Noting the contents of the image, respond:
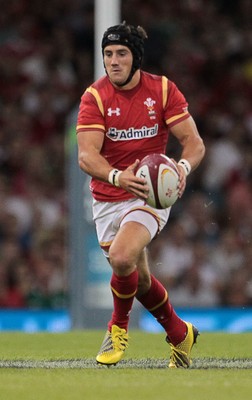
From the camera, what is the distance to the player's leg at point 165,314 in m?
7.64

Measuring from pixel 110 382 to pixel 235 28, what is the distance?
11995mm

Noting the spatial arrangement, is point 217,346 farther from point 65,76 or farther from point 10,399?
point 65,76

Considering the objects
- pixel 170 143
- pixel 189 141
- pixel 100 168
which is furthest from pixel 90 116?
pixel 170 143

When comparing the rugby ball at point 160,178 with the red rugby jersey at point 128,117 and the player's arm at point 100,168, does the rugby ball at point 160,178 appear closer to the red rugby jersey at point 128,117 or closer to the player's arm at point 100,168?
the player's arm at point 100,168

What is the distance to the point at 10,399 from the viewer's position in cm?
570

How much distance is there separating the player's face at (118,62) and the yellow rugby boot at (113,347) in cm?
155

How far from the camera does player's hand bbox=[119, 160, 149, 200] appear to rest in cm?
720

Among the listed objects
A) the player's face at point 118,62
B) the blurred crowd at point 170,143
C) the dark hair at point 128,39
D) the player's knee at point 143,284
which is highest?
the dark hair at point 128,39

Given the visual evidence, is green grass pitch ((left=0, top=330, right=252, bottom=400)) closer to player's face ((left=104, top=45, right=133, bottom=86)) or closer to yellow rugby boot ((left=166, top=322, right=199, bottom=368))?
yellow rugby boot ((left=166, top=322, right=199, bottom=368))

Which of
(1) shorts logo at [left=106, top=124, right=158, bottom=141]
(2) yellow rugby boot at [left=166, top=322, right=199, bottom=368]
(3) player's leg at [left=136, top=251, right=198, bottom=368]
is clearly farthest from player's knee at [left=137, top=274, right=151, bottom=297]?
(1) shorts logo at [left=106, top=124, right=158, bottom=141]

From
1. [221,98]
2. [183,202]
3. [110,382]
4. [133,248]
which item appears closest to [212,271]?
[183,202]

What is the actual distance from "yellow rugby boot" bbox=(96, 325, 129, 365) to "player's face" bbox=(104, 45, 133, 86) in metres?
1.55

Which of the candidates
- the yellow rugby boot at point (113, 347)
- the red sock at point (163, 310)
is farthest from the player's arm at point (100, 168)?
the yellow rugby boot at point (113, 347)

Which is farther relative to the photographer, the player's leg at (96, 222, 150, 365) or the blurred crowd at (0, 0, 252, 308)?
the blurred crowd at (0, 0, 252, 308)
